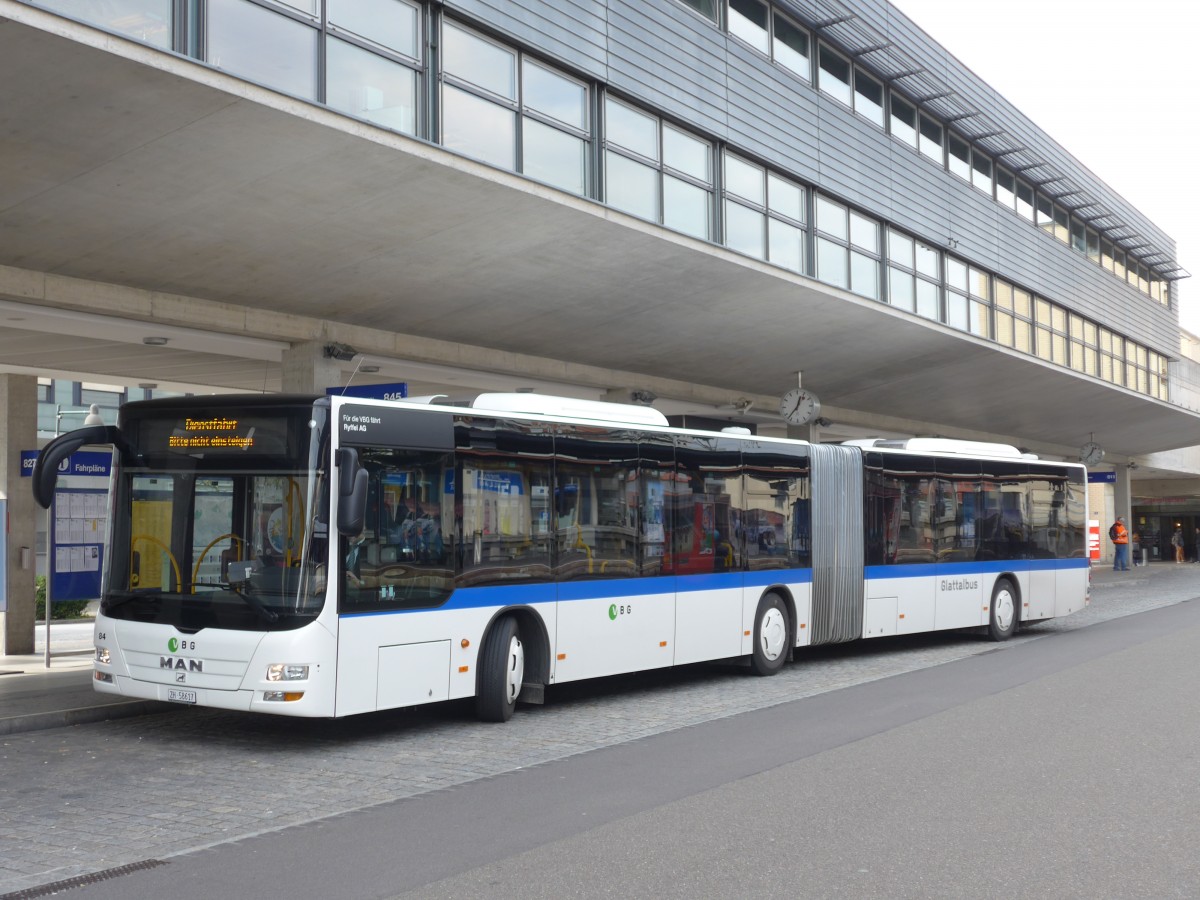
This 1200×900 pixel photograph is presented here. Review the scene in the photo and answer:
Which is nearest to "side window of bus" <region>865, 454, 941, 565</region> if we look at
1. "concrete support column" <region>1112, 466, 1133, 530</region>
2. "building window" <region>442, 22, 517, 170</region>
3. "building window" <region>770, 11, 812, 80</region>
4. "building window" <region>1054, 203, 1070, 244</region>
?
"building window" <region>442, 22, 517, 170</region>

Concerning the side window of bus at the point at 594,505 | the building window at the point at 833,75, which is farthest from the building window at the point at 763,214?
the side window of bus at the point at 594,505

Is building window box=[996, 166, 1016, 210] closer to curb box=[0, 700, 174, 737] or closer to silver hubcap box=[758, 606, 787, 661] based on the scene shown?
silver hubcap box=[758, 606, 787, 661]

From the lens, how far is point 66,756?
9320 mm

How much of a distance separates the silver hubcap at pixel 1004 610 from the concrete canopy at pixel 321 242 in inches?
243

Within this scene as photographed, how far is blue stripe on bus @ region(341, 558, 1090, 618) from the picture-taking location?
1066 cm

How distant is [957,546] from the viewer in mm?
18297

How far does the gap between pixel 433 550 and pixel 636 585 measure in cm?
289

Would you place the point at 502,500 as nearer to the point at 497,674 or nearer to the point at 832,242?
the point at 497,674

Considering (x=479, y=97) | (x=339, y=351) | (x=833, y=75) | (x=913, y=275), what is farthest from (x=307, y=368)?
(x=913, y=275)

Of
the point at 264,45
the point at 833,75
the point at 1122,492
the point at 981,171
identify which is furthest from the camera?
the point at 1122,492

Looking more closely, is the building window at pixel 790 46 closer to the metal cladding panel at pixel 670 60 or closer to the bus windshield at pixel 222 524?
the metal cladding panel at pixel 670 60

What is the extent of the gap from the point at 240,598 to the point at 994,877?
5.85 metres

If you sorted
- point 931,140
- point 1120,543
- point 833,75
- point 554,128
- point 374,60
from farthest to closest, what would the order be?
point 1120,543
point 931,140
point 833,75
point 554,128
point 374,60

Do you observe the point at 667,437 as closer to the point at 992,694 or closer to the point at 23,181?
the point at 992,694
